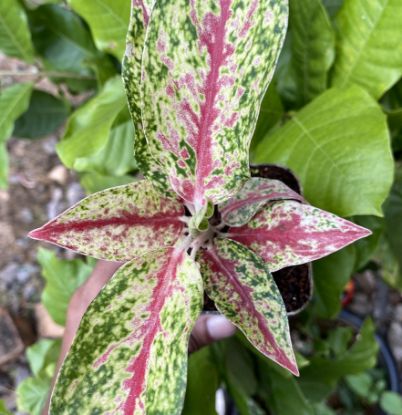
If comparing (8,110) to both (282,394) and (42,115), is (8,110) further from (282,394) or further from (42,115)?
(282,394)

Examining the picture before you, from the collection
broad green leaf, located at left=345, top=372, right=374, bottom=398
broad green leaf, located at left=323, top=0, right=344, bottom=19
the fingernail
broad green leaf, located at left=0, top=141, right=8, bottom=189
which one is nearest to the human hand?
the fingernail

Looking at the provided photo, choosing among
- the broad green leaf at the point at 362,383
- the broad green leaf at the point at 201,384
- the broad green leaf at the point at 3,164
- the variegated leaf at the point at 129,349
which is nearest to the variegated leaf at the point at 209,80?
the variegated leaf at the point at 129,349

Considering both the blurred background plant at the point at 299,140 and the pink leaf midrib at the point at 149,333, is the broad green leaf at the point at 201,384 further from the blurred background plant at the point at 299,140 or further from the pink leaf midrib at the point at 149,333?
the pink leaf midrib at the point at 149,333

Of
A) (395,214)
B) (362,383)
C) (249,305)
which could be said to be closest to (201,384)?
(249,305)

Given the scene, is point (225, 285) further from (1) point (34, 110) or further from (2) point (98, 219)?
(1) point (34, 110)

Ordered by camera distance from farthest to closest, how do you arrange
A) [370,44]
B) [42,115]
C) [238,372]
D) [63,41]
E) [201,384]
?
[42,115] → [63,41] → [238,372] → [201,384] → [370,44]

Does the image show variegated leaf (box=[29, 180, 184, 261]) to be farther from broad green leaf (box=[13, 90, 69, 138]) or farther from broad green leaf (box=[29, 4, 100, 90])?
broad green leaf (box=[13, 90, 69, 138])
